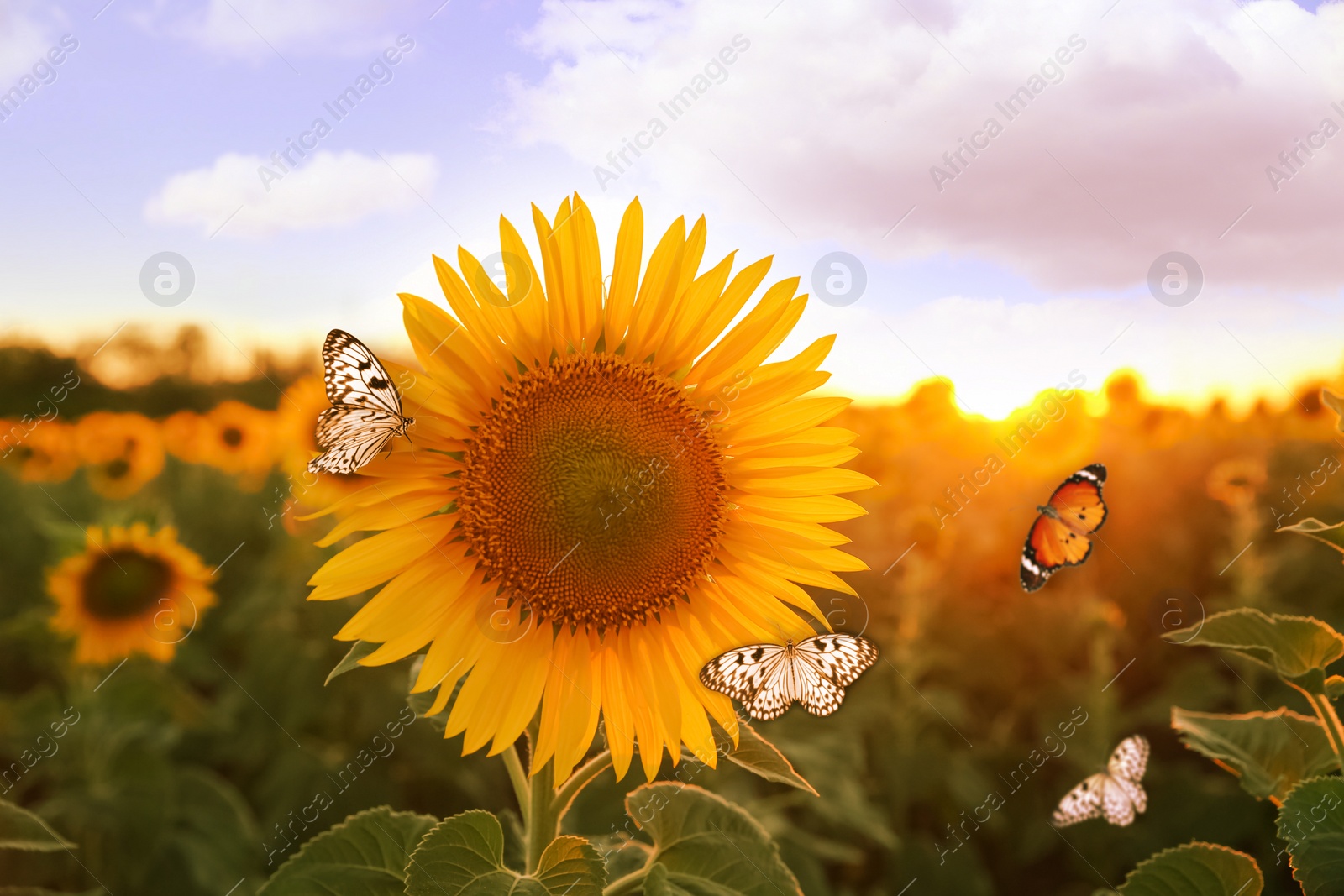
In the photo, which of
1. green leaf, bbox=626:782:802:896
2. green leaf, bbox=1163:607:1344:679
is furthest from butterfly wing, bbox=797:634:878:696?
green leaf, bbox=1163:607:1344:679

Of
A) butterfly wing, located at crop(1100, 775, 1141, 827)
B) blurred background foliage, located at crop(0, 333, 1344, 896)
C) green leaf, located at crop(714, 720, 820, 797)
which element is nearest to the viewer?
green leaf, located at crop(714, 720, 820, 797)

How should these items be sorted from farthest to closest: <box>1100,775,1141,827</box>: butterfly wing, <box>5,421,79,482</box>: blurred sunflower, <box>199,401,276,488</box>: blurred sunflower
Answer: <box>199,401,276,488</box>: blurred sunflower → <box>5,421,79,482</box>: blurred sunflower → <box>1100,775,1141,827</box>: butterfly wing

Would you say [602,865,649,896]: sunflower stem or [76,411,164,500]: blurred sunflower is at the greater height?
[602,865,649,896]: sunflower stem

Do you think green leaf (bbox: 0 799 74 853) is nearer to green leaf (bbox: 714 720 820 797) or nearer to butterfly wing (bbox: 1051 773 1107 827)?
green leaf (bbox: 714 720 820 797)

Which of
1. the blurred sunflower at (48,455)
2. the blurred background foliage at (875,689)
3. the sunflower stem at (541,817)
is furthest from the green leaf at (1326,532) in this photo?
the blurred sunflower at (48,455)

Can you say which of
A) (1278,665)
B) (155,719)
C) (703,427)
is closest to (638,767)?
(703,427)

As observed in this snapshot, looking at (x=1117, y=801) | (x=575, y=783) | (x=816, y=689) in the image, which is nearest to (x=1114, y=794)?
(x=1117, y=801)

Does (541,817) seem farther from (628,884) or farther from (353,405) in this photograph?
(353,405)
